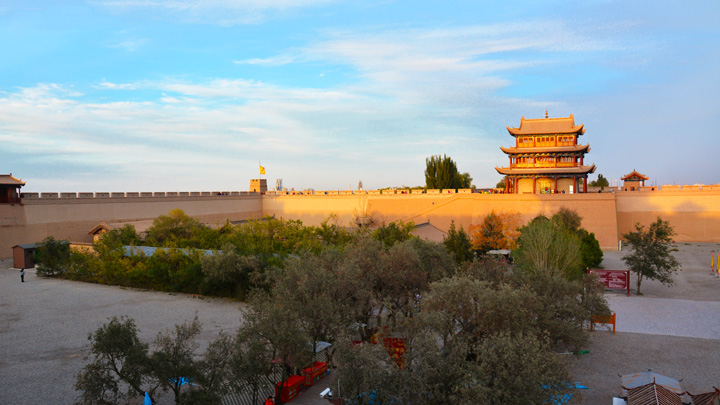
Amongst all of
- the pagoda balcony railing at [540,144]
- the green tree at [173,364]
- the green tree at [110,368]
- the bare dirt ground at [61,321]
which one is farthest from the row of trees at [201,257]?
the pagoda balcony railing at [540,144]

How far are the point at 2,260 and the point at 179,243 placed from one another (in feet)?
49.9

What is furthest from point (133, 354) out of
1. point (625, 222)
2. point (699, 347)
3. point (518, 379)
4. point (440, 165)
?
point (440, 165)

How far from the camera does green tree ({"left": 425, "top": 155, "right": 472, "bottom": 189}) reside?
192ft

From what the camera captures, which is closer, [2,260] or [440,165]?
[2,260]

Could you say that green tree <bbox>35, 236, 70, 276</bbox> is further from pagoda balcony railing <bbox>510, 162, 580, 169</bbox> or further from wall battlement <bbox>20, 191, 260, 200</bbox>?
pagoda balcony railing <bbox>510, 162, 580, 169</bbox>

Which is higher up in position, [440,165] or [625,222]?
[440,165]

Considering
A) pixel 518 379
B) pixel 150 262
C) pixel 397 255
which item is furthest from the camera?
pixel 150 262

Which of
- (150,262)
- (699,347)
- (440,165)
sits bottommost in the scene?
(699,347)

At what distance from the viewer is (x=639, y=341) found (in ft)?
46.5

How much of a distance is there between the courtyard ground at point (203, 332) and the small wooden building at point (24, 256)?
12.7 feet

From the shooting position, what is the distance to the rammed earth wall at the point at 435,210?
113ft

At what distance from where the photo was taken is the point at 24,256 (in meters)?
28.3

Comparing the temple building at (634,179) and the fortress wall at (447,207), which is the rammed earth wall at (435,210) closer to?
the fortress wall at (447,207)

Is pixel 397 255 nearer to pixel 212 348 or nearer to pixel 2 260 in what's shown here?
pixel 212 348
